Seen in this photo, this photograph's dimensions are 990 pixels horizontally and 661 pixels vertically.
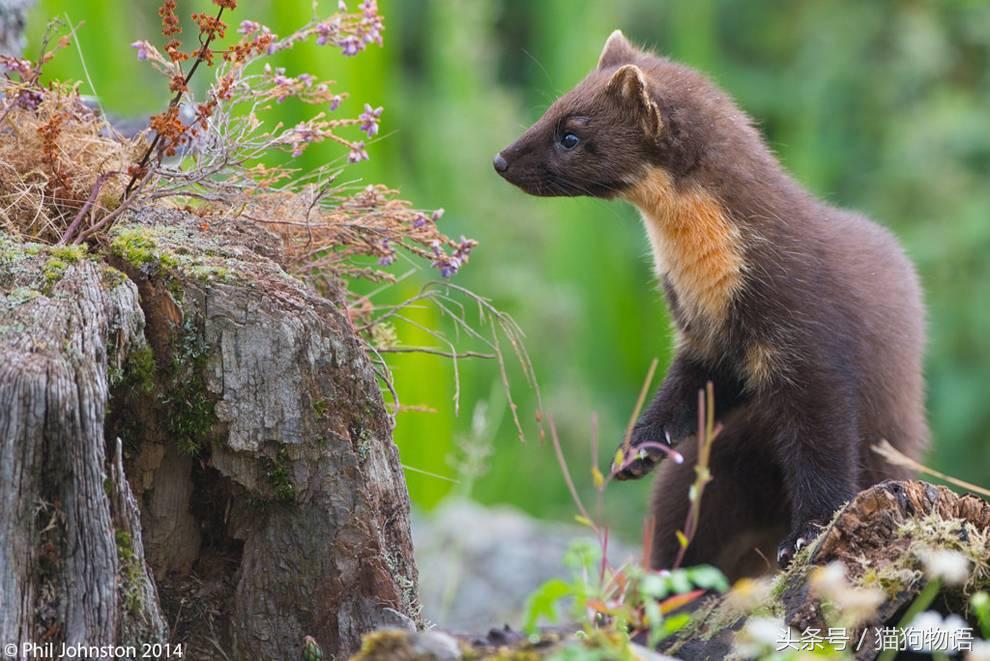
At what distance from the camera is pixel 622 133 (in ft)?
13.1

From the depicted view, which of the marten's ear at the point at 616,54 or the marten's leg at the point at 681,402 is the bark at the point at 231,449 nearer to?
the marten's leg at the point at 681,402

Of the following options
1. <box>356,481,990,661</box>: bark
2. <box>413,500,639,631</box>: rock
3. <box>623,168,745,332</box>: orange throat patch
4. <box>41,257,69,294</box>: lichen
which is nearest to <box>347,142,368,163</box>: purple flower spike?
<box>41,257,69,294</box>: lichen

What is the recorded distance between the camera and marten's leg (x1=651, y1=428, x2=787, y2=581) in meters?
4.22

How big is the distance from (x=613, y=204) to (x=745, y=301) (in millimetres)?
4021

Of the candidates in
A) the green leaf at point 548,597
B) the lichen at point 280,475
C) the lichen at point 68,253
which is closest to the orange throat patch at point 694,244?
the lichen at point 280,475

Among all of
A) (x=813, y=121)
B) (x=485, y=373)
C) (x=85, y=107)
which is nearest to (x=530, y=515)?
(x=485, y=373)

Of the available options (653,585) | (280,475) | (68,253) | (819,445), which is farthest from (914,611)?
(68,253)

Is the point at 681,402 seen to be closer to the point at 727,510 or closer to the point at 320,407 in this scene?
the point at 727,510

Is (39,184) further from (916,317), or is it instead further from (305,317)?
(916,317)

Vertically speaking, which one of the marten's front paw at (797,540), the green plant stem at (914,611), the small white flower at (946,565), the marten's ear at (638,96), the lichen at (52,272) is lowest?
the green plant stem at (914,611)

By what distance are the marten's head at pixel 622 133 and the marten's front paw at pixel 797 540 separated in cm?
108

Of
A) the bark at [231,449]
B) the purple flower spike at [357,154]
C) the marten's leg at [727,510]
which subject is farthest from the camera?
the marten's leg at [727,510]

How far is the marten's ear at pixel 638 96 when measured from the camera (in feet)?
12.8

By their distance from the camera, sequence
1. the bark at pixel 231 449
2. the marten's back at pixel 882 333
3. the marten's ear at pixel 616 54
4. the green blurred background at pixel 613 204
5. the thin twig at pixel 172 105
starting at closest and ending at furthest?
the bark at pixel 231 449 < the thin twig at pixel 172 105 < the marten's back at pixel 882 333 < the marten's ear at pixel 616 54 < the green blurred background at pixel 613 204
